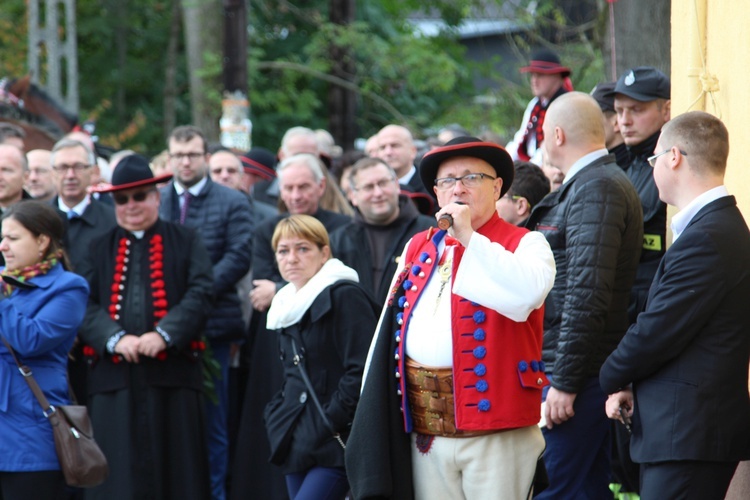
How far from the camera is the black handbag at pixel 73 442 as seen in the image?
236 inches

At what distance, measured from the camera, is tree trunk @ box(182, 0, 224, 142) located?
15953 millimetres

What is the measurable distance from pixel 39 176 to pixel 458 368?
5.21 metres

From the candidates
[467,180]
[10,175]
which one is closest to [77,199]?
[10,175]

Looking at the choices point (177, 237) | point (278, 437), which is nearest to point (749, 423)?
point (278, 437)

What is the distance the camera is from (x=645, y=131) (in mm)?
6078

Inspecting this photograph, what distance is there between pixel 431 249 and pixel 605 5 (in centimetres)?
759

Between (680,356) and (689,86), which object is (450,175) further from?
(689,86)

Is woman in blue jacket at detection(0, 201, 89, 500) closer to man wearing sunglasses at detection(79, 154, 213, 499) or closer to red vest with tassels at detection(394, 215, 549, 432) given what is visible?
man wearing sunglasses at detection(79, 154, 213, 499)

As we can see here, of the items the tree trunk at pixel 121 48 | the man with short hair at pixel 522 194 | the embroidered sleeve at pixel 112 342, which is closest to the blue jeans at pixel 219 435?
the embroidered sleeve at pixel 112 342

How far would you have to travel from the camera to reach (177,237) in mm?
7566

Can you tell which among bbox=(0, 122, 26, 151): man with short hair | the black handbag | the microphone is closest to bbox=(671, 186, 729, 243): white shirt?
the microphone

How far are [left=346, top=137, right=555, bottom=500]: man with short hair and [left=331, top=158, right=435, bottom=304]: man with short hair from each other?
7.90 feet

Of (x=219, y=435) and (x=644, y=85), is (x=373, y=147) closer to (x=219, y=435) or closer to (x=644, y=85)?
(x=219, y=435)

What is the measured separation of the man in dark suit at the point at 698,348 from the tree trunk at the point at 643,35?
→ 394cm
